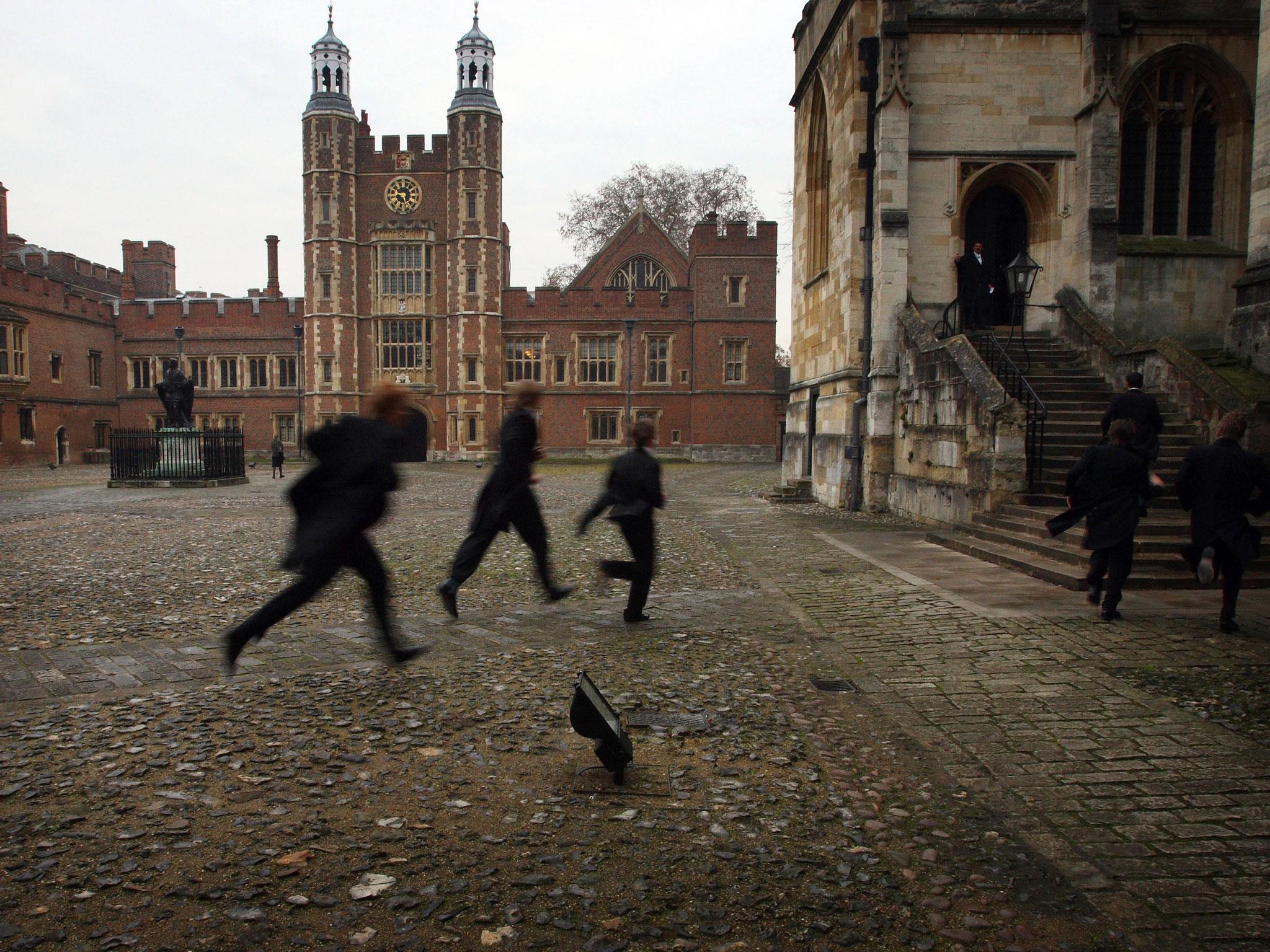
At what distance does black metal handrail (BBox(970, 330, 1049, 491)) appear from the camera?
37.2 ft

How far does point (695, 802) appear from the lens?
3732 mm

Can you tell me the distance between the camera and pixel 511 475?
272 inches

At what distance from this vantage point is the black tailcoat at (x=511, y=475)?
22.6ft

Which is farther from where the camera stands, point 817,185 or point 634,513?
point 817,185

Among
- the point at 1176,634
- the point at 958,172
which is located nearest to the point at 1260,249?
the point at 958,172

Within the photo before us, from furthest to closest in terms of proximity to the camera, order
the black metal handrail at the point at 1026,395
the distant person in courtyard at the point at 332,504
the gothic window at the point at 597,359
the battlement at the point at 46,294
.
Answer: the gothic window at the point at 597,359 < the battlement at the point at 46,294 < the black metal handrail at the point at 1026,395 < the distant person in courtyard at the point at 332,504

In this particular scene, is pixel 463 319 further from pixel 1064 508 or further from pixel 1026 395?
pixel 1064 508

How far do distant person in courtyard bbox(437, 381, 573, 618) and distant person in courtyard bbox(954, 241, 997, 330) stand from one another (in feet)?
36.2

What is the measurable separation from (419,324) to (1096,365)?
123 feet

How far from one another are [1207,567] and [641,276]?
142ft

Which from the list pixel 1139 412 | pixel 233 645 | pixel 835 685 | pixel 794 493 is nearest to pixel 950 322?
pixel 794 493

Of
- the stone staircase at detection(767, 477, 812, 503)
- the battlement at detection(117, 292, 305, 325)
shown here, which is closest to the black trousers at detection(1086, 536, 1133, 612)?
the stone staircase at detection(767, 477, 812, 503)

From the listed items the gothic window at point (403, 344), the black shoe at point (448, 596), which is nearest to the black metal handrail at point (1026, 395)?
the black shoe at point (448, 596)

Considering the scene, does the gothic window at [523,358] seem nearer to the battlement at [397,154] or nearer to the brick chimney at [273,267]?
the battlement at [397,154]
